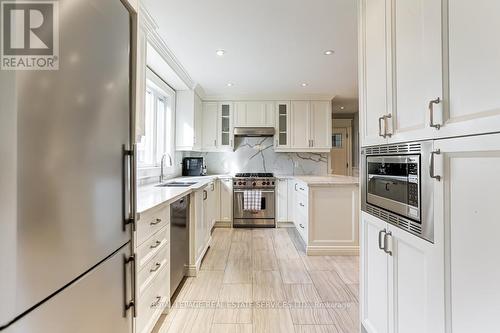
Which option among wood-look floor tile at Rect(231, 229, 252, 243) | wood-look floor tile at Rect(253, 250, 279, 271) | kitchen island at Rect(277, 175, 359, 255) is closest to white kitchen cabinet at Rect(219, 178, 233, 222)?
wood-look floor tile at Rect(231, 229, 252, 243)

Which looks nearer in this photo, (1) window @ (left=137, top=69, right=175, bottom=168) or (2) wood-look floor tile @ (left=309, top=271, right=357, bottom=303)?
(2) wood-look floor tile @ (left=309, top=271, right=357, bottom=303)

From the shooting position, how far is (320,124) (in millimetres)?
5098

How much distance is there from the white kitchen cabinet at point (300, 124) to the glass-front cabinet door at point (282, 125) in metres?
0.08

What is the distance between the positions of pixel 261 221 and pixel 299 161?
151 cm

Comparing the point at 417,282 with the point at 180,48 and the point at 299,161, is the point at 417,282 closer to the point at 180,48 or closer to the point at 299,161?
the point at 180,48

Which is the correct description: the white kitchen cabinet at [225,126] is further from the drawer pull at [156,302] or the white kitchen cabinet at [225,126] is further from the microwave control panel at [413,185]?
the microwave control panel at [413,185]

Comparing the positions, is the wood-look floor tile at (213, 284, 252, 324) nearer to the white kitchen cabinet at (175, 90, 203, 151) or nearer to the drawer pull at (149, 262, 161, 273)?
the drawer pull at (149, 262, 161, 273)

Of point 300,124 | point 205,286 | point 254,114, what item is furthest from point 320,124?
point 205,286

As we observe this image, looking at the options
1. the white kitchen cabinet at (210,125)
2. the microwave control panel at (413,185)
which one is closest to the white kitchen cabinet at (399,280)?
the microwave control panel at (413,185)

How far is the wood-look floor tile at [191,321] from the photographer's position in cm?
190

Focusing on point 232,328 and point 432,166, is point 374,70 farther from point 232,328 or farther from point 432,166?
point 232,328

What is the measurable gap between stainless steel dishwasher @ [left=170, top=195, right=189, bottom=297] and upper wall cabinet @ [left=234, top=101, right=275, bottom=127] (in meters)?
2.77

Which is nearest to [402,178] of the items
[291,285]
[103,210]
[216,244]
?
[103,210]

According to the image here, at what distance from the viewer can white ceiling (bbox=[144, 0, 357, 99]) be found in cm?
216
